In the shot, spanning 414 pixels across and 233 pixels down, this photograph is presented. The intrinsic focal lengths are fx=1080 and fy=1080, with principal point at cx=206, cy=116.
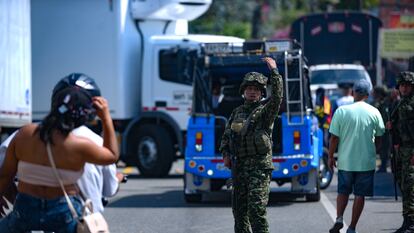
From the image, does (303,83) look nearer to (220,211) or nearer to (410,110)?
(220,211)

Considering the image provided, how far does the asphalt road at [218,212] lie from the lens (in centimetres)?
1297

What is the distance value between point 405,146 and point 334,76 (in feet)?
52.7

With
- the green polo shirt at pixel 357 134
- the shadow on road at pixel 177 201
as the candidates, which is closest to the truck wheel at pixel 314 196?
the shadow on road at pixel 177 201

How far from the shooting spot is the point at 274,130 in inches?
617

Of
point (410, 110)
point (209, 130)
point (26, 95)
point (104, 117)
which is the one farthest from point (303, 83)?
point (104, 117)

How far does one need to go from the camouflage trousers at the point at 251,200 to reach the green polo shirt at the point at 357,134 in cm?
163

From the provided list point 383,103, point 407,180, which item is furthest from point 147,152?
point 407,180

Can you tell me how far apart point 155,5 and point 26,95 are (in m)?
3.87

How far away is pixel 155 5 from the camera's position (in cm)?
2178

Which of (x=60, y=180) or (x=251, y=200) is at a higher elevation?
(x=60, y=180)

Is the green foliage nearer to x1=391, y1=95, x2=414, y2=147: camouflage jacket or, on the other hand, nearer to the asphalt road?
the asphalt road

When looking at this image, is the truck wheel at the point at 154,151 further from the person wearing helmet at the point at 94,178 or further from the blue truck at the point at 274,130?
the person wearing helmet at the point at 94,178

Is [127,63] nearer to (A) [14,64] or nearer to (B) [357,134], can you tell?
(A) [14,64]

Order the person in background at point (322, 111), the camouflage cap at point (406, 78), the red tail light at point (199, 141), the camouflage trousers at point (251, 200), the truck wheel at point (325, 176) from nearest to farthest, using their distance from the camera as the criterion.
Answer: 1. the camouflage trousers at point (251, 200)
2. the camouflage cap at point (406, 78)
3. the red tail light at point (199, 141)
4. the truck wheel at point (325, 176)
5. the person in background at point (322, 111)
